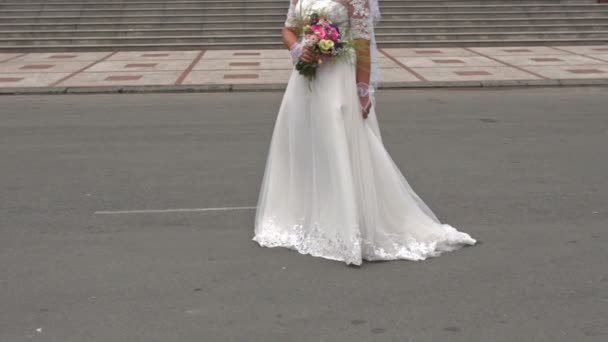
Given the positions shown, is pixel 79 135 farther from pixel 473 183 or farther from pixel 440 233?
pixel 440 233

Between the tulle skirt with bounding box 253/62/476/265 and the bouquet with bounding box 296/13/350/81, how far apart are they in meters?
0.11

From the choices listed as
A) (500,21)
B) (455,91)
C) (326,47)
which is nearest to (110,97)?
(455,91)

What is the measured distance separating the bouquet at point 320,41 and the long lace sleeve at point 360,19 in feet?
0.32

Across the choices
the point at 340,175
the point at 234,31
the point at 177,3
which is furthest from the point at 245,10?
the point at 340,175

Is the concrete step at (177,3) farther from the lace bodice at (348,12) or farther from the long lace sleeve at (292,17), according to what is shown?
the lace bodice at (348,12)

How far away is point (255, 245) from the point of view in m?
6.20

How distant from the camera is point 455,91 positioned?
14.7 meters

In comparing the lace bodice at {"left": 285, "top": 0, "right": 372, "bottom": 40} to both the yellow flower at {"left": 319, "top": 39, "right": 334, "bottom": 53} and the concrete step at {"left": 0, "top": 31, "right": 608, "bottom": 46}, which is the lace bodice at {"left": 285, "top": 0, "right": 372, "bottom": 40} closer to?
the yellow flower at {"left": 319, "top": 39, "right": 334, "bottom": 53}

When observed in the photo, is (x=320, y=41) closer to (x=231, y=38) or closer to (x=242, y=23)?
(x=231, y=38)

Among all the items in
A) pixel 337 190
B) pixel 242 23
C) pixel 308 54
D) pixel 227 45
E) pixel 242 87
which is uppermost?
pixel 308 54

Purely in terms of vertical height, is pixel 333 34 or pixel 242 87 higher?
pixel 333 34

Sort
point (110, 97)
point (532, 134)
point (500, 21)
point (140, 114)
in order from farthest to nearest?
point (500, 21) → point (110, 97) → point (140, 114) → point (532, 134)

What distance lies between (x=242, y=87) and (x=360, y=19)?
359 inches

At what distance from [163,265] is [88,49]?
15767mm
